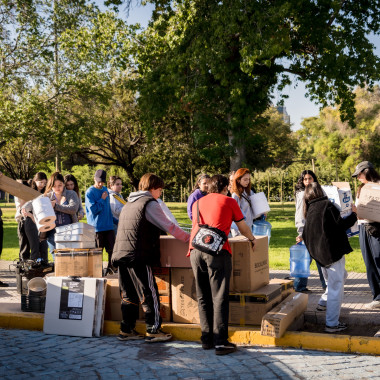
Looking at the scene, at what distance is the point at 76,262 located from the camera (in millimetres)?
6867

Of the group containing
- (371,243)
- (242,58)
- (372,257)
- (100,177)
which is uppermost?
(242,58)

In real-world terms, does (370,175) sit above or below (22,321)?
above

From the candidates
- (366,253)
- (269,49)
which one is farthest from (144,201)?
(269,49)

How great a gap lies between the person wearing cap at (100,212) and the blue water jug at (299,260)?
11.1 feet

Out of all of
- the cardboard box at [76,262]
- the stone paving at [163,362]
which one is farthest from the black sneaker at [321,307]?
the cardboard box at [76,262]

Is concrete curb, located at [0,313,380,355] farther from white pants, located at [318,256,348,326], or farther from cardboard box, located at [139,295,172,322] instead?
white pants, located at [318,256,348,326]

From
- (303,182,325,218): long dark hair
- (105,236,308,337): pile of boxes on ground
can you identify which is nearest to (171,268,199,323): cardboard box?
(105,236,308,337): pile of boxes on ground

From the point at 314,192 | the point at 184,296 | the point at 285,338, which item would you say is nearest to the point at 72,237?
the point at 184,296

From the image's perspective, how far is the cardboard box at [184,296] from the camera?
6.49 meters

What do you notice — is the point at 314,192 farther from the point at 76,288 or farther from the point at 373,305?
the point at 76,288

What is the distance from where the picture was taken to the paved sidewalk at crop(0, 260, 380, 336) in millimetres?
6719

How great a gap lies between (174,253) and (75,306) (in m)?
1.43

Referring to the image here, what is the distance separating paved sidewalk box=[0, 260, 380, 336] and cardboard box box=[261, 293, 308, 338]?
0.42 m

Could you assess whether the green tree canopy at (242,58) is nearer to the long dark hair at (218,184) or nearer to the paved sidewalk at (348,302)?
the paved sidewalk at (348,302)
